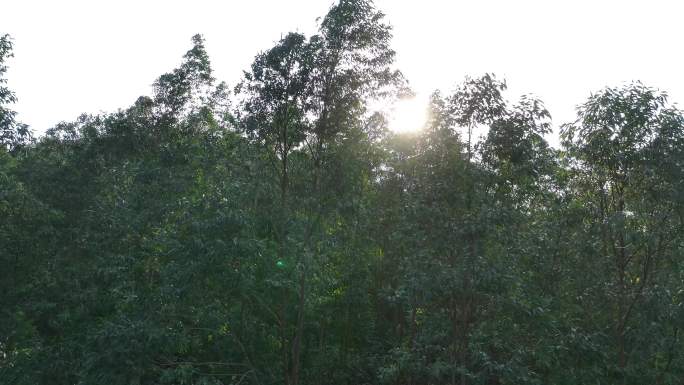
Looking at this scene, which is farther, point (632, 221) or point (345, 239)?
point (345, 239)

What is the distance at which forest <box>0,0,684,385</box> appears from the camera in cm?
1200

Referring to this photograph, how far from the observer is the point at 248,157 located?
54.0 ft

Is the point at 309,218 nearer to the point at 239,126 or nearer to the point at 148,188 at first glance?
the point at 239,126

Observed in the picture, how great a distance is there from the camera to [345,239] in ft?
64.2

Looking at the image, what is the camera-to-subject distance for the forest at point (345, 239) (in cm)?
1200

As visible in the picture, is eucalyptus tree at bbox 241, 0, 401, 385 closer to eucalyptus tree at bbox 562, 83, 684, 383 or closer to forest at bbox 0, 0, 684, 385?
forest at bbox 0, 0, 684, 385

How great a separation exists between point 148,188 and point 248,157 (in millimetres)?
3663

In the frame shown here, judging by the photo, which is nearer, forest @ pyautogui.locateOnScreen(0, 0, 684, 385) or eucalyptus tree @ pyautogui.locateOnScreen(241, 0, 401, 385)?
forest @ pyautogui.locateOnScreen(0, 0, 684, 385)

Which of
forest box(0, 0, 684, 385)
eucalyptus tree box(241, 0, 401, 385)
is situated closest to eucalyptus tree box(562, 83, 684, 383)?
forest box(0, 0, 684, 385)

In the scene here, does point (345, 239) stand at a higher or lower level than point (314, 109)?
lower

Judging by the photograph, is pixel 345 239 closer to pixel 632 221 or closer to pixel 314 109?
pixel 314 109

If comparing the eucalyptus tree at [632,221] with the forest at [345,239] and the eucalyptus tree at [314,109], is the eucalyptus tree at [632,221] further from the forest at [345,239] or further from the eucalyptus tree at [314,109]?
the eucalyptus tree at [314,109]

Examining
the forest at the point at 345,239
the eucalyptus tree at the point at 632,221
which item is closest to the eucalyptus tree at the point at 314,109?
the forest at the point at 345,239

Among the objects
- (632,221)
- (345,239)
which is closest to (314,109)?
(345,239)
